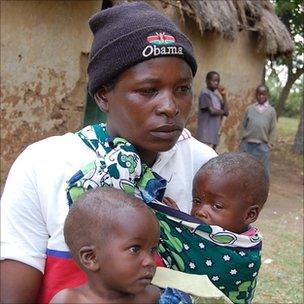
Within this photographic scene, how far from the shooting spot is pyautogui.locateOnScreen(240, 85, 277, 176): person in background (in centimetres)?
924

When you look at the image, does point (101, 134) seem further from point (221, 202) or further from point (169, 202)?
point (221, 202)

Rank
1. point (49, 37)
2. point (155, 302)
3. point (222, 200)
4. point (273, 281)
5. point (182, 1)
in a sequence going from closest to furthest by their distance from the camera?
1. point (155, 302)
2. point (222, 200)
3. point (273, 281)
4. point (49, 37)
5. point (182, 1)

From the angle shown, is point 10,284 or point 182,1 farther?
point 182,1

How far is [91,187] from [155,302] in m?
0.32

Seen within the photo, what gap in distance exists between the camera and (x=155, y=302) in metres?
1.44

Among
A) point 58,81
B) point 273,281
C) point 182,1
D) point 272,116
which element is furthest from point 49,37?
point 272,116

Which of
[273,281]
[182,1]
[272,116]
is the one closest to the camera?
[273,281]

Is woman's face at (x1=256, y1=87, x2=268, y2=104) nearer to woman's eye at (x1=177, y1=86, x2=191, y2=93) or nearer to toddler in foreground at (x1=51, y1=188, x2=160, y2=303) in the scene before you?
woman's eye at (x1=177, y1=86, x2=191, y2=93)

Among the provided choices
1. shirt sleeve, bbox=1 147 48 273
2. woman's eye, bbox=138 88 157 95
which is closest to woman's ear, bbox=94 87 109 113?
woman's eye, bbox=138 88 157 95

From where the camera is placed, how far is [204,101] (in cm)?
847

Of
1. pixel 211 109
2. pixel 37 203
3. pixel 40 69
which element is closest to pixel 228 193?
pixel 37 203

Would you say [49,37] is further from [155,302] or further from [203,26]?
[155,302]

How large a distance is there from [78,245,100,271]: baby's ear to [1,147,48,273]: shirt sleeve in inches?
5.6

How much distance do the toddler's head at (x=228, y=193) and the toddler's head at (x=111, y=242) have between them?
0.44m
